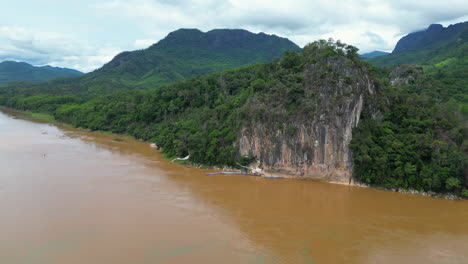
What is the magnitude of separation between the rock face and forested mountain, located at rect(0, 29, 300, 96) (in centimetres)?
6330

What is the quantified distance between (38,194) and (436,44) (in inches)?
3384

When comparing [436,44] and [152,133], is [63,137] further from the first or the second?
[436,44]

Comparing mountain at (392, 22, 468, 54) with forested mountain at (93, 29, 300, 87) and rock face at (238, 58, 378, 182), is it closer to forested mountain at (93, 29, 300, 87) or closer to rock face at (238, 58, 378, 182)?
forested mountain at (93, 29, 300, 87)

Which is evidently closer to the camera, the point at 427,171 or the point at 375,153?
the point at 427,171

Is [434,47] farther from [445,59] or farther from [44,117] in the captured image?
[44,117]

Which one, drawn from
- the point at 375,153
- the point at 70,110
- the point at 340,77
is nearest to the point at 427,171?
the point at 375,153

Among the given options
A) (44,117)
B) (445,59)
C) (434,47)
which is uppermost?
(434,47)

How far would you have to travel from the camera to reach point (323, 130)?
2119cm

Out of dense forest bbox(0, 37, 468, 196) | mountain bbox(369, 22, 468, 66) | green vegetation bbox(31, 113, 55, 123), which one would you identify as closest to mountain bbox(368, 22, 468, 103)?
mountain bbox(369, 22, 468, 66)

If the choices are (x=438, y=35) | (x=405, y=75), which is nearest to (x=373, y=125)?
(x=405, y=75)

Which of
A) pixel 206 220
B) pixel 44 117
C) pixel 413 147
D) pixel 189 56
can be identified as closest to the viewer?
pixel 206 220

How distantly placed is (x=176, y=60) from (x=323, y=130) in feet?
298

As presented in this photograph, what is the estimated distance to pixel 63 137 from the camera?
125 ft

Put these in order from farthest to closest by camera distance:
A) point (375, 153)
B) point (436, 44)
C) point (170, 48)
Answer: point (170, 48)
point (436, 44)
point (375, 153)
